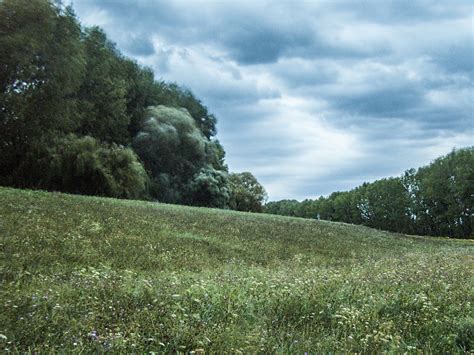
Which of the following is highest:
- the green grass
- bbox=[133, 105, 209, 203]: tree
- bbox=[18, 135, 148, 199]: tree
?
bbox=[133, 105, 209, 203]: tree

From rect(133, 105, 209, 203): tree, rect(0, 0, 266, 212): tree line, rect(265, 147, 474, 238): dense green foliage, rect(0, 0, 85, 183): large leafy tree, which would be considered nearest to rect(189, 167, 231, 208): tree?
rect(0, 0, 266, 212): tree line

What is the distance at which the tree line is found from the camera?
3148cm

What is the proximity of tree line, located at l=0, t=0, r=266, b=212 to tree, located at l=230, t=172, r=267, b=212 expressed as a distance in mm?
12709

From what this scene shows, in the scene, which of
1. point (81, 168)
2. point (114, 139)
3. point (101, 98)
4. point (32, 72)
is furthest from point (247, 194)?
point (32, 72)

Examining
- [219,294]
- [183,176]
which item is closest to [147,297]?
[219,294]

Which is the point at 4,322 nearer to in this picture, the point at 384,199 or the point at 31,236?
the point at 31,236

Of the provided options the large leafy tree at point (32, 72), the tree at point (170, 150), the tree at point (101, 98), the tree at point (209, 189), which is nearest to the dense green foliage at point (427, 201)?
the tree at point (209, 189)

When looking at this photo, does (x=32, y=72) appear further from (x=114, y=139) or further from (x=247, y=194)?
(x=247, y=194)

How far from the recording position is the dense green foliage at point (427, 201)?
251ft

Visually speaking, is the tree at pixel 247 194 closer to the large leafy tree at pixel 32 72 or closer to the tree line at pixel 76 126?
the tree line at pixel 76 126

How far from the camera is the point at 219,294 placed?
7688mm

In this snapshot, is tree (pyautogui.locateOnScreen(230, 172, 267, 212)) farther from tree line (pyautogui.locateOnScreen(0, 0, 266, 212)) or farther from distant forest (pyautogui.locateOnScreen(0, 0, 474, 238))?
tree line (pyautogui.locateOnScreen(0, 0, 266, 212))

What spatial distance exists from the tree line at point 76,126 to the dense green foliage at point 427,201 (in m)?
44.4

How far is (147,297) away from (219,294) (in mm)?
1267
